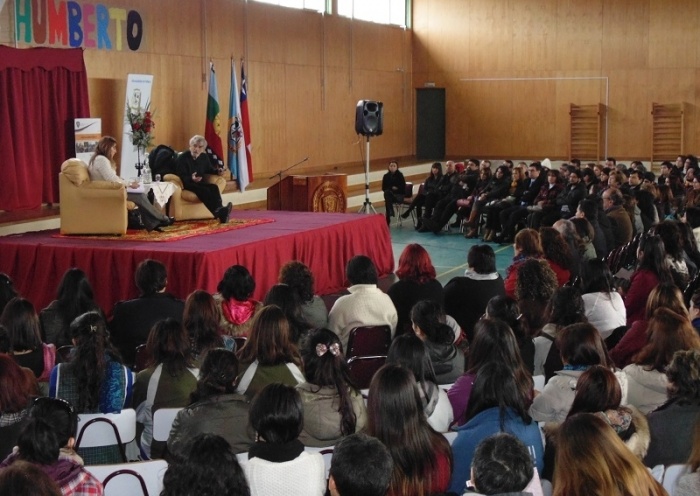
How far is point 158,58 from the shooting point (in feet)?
42.8

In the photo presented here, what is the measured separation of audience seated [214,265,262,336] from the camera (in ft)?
18.2

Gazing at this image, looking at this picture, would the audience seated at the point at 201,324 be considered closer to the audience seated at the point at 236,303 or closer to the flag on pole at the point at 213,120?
the audience seated at the point at 236,303

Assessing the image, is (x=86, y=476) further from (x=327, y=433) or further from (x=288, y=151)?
(x=288, y=151)

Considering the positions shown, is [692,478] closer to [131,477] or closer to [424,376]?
[424,376]

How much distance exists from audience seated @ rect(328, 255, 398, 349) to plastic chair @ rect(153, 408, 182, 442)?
6.22 feet

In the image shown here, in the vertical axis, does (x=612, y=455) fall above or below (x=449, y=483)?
above

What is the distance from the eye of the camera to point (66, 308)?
5609 millimetres

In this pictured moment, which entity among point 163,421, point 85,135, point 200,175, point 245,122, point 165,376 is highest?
point 245,122

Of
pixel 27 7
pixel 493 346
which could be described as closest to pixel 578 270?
pixel 493 346

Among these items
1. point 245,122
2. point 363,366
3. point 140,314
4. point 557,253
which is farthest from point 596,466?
point 245,122

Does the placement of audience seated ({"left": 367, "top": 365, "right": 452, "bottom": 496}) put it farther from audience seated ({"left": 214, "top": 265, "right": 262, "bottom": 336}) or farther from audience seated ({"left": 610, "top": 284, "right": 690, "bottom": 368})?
audience seated ({"left": 214, "top": 265, "right": 262, "bottom": 336})

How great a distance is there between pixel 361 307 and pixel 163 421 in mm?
2003

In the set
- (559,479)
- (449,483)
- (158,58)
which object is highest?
(158,58)

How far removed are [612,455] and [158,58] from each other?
11.5m
